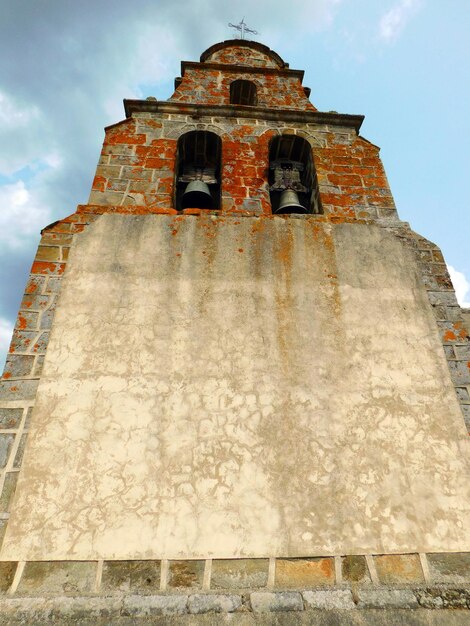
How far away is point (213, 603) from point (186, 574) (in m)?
0.21

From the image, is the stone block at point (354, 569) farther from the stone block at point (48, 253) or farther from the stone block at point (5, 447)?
the stone block at point (48, 253)

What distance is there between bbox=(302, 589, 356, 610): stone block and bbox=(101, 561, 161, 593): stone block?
0.85 meters

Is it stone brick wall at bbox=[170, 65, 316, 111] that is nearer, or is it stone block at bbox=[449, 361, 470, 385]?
stone block at bbox=[449, 361, 470, 385]

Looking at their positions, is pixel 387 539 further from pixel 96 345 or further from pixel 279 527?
pixel 96 345

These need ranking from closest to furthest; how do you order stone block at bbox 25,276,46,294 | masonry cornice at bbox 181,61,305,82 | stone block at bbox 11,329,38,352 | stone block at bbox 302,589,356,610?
stone block at bbox 302,589,356,610 → stone block at bbox 11,329,38,352 → stone block at bbox 25,276,46,294 → masonry cornice at bbox 181,61,305,82

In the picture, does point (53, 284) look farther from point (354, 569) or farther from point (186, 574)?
point (354, 569)

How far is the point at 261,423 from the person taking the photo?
2.71 metres

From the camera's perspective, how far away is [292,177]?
4867 millimetres

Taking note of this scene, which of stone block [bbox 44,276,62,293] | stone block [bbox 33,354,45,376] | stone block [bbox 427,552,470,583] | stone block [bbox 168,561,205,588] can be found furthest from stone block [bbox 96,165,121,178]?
stone block [bbox 427,552,470,583]

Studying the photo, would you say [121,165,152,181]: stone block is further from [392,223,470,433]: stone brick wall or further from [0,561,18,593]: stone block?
[0,561,18,593]: stone block

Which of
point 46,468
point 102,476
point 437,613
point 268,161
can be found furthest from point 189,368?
point 268,161

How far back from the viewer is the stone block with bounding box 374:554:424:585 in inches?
90.0

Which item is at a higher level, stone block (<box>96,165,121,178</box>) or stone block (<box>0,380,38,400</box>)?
stone block (<box>96,165,121,178</box>)

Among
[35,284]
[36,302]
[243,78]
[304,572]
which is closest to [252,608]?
[304,572]
